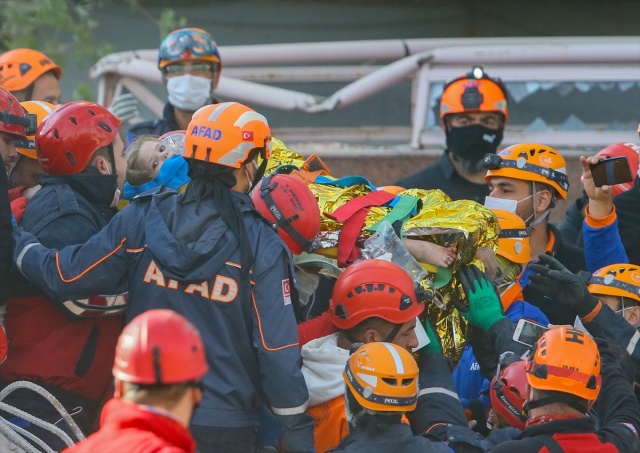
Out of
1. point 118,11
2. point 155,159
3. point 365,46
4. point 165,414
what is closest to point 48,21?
point 118,11

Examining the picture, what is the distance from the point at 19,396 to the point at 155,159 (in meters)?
1.43

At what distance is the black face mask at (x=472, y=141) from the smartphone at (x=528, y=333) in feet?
7.53

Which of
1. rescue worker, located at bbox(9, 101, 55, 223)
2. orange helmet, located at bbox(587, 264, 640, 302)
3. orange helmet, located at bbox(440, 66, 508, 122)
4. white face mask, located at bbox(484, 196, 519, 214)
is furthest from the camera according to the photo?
orange helmet, located at bbox(440, 66, 508, 122)

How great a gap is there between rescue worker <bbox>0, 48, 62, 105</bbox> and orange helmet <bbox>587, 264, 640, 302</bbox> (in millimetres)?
3616

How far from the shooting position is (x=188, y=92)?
7.48m

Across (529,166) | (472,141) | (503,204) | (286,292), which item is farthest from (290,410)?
(472,141)

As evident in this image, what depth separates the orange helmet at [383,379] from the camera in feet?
15.9

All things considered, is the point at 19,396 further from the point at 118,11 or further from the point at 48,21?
the point at 118,11

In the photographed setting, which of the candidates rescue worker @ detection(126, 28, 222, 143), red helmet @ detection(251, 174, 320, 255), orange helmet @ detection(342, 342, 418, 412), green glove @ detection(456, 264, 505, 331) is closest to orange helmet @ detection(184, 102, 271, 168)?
red helmet @ detection(251, 174, 320, 255)

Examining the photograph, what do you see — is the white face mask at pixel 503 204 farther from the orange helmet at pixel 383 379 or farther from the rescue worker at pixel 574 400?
the orange helmet at pixel 383 379

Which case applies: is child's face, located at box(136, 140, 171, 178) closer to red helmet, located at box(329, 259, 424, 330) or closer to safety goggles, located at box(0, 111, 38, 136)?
safety goggles, located at box(0, 111, 38, 136)

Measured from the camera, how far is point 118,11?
12.7 m

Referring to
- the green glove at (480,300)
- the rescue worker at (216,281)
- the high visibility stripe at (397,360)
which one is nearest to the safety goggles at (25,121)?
the rescue worker at (216,281)

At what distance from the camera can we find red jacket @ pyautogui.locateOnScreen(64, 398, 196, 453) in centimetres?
316
